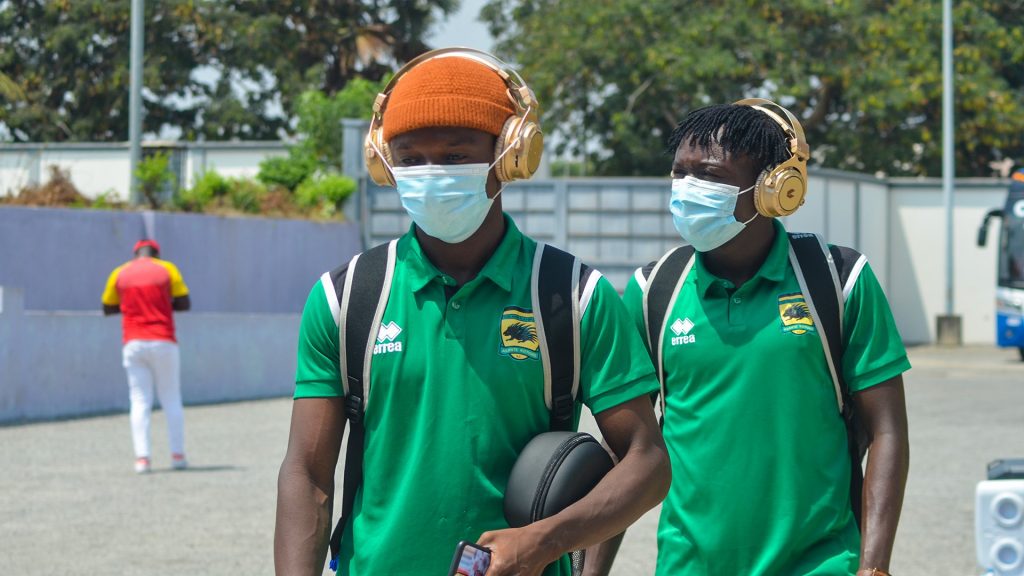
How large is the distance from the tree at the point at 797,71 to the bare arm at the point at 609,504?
102 ft

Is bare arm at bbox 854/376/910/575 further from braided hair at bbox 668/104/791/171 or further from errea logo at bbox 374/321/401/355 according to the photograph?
errea logo at bbox 374/321/401/355

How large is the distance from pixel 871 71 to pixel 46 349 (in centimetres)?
2236

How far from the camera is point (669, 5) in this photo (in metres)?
35.6

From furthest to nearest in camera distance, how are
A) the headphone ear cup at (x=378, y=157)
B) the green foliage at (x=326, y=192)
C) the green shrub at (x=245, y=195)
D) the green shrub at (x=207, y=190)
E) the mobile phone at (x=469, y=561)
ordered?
the green foliage at (x=326, y=192)
the green shrub at (x=245, y=195)
the green shrub at (x=207, y=190)
the headphone ear cup at (x=378, y=157)
the mobile phone at (x=469, y=561)

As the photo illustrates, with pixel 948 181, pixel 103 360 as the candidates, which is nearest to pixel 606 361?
pixel 103 360

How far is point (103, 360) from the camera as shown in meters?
17.1

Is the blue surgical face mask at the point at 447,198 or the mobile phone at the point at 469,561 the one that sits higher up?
the blue surgical face mask at the point at 447,198

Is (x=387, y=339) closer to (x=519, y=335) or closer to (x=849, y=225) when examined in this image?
(x=519, y=335)

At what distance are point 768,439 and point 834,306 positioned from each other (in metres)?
0.36

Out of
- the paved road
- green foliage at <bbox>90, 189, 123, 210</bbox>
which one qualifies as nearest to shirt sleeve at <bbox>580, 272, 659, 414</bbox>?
the paved road

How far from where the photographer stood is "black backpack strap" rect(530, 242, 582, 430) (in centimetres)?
270

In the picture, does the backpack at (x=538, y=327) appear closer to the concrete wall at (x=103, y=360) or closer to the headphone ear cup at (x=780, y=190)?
the headphone ear cup at (x=780, y=190)

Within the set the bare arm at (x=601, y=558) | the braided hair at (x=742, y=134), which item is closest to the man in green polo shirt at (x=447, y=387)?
the bare arm at (x=601, y=558)

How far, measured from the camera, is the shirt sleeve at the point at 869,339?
371cm
